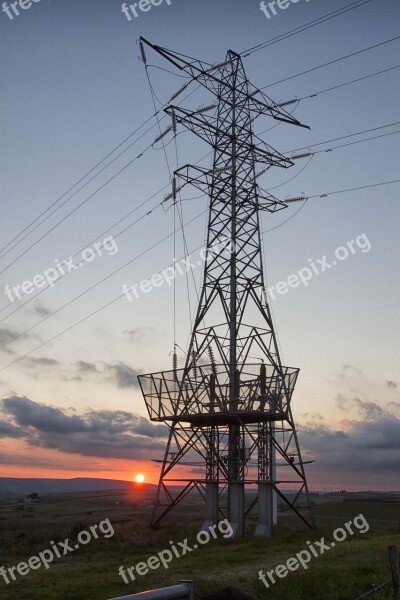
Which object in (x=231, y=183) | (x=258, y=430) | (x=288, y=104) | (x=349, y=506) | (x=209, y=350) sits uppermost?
(x=288, y=104)

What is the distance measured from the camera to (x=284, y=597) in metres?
16.4

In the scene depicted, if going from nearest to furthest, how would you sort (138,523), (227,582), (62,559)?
(227,582) < (62,559) < (138,523)

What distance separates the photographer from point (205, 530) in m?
31.3

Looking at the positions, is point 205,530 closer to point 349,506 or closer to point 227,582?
point 227,582

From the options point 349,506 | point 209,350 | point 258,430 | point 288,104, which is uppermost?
point 288,104

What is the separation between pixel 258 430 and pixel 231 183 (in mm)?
Answer: 13729

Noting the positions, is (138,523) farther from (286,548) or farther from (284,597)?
(284,597)

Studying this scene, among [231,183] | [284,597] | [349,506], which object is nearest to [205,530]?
[284,597]

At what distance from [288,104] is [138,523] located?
25.4 m

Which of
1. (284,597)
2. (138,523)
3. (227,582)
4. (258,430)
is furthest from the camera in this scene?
(138,523)

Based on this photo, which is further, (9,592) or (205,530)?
(205,530)

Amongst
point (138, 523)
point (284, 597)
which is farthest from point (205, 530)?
point (284, 597)

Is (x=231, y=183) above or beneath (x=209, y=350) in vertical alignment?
above

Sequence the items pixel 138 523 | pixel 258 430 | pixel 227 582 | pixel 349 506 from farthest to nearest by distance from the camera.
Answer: pixel 349 506 < pixel 138 523 < pixel 258 430 < pixel 227 582
